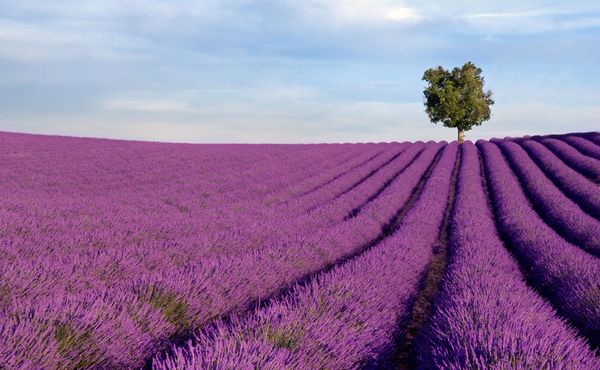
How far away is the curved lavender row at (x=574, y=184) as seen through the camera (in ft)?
43.6

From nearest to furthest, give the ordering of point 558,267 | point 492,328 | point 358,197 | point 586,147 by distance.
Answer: point 492,328 → point 558,267 → point 358,197 → point 586,147

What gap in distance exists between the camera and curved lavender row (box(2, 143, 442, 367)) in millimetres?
3496

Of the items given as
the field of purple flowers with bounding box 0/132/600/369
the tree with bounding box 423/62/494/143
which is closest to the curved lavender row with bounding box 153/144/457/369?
the field of purple flowers with bounding box 0/132/600/369

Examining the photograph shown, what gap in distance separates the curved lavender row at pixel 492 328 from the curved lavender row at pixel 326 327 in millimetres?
374

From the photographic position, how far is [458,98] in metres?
49.0

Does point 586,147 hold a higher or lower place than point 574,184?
higher

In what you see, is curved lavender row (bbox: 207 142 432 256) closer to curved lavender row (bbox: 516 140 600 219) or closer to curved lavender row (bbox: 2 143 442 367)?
curved lavender row (bbox: 2 143 442 367)

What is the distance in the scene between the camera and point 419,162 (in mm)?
25625

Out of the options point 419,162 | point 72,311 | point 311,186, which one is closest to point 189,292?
point 72,311

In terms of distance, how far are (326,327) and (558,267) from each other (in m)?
4.09

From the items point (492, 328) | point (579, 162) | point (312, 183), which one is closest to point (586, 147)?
point (579, 162)

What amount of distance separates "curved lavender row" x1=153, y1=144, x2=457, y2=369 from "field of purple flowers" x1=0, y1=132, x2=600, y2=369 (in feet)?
0.05

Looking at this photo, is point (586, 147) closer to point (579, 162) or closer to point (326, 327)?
point (579, 162)

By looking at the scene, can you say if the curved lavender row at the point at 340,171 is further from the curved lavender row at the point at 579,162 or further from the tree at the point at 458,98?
the tree at the point at 458,98
